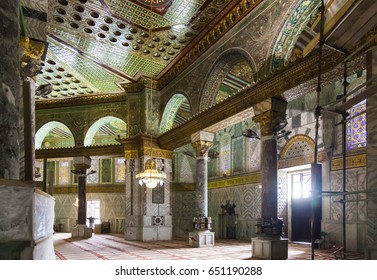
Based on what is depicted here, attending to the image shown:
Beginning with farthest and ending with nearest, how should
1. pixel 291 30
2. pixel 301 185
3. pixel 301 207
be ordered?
1. pixel 301 185
2. pixel 301 207
3. pixel 291 30

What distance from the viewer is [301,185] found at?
Answer: 1294cm

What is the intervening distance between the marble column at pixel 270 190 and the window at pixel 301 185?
203 inches

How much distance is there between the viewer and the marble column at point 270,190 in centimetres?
768

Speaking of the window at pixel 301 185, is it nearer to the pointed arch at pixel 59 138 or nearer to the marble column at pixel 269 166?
the marble column at pixel 269 166

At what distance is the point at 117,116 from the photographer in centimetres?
1463

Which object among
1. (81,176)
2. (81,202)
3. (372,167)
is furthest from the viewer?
(81,176)

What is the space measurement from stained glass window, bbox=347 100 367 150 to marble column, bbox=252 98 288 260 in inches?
139

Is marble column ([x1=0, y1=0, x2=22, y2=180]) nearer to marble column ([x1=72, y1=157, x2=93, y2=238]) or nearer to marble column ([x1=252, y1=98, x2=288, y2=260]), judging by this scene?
marble column ([x1=252, y1=98, x2=288, y2=260])

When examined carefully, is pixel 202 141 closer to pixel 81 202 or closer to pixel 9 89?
pixel 81 202

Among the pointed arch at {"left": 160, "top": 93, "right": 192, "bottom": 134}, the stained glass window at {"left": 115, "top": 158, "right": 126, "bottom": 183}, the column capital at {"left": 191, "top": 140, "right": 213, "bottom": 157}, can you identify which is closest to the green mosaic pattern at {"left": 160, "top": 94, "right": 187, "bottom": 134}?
the pointed arch at {"left": 160, "top": 93, "right": 192, "bottom": 134}

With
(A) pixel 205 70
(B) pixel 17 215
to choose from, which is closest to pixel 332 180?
(A) pixel 205 70

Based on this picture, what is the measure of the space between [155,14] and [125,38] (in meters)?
1.63

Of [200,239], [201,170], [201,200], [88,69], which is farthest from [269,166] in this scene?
[88,69]

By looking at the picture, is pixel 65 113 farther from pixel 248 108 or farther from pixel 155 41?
pixel 248 108
